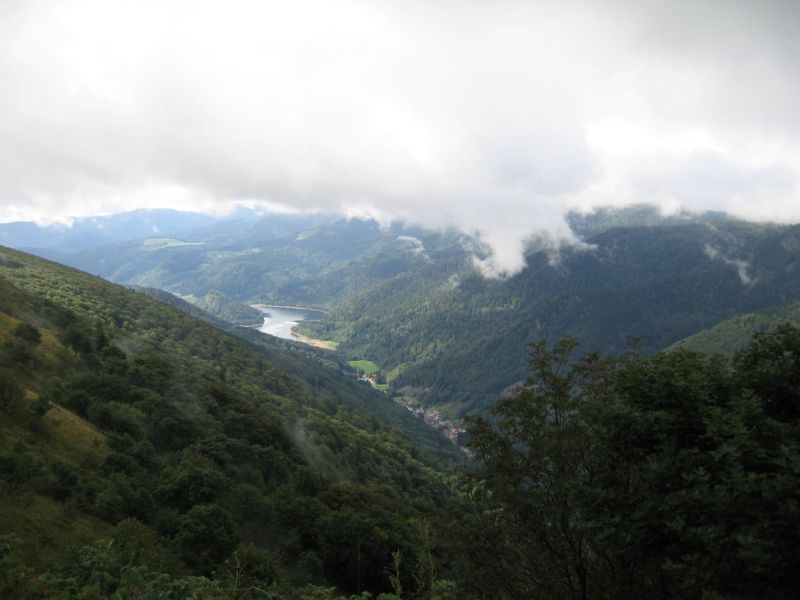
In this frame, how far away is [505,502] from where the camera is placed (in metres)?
15.8

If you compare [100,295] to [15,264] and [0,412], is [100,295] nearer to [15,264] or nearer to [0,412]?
[15,264]

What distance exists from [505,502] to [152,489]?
76.4 ft

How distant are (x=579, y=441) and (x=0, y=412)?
29.8 metres

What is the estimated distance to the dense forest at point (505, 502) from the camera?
35.0ft

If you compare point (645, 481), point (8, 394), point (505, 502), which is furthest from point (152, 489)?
point (645, 481)

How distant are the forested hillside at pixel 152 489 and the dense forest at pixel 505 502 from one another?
0.44 feet

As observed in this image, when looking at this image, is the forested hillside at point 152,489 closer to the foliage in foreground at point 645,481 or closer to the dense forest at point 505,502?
the dense forest at point 505,502

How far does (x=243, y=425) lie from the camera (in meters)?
52.9

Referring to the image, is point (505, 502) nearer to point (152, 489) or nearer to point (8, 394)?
point (152, 489)

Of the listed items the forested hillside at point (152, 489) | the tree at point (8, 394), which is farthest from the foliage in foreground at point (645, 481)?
the tree at point (8, 394)

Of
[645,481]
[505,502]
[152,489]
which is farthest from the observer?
[152,489]

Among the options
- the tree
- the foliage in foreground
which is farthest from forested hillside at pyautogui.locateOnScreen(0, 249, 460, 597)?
the foliage in foreground

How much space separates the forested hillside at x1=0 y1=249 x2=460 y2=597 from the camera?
1434cm

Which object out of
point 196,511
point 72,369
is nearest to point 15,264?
point 72,369
